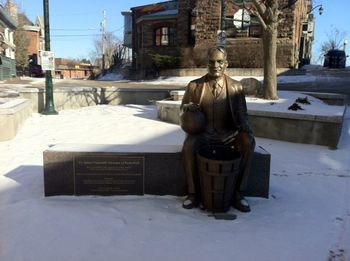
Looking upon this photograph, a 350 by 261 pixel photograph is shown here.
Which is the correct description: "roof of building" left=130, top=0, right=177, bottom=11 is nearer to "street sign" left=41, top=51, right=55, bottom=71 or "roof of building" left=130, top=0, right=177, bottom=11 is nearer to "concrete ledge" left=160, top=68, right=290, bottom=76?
"concrete ledge" left=160, top=68, right=290, bottom=76

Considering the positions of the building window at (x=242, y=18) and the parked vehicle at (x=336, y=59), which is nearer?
the building window at (x=242, y=18)

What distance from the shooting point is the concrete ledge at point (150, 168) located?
15.1 ft

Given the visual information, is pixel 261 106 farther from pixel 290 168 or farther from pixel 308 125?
pixel 290 168

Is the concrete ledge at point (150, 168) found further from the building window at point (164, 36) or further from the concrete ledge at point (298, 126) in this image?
the building window at point (164, 36)

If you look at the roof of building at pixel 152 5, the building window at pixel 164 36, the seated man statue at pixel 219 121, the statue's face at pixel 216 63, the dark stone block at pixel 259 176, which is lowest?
the dark stone block at pixel 259 176

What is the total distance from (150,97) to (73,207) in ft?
33.7

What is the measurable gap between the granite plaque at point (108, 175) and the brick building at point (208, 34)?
1805 cm

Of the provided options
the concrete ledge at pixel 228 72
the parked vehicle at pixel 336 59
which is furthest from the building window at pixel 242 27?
the parked vehicle at pixel 336 59

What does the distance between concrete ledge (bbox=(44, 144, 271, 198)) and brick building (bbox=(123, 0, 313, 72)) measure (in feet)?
58.3

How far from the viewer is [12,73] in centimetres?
2734

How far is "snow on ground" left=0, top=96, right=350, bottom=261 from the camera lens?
135 inches

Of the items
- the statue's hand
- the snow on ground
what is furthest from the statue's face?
the snow on ground

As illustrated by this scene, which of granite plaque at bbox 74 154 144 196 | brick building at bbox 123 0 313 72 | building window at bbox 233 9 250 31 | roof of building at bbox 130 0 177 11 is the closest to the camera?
granite plaque at bbox 74 154 144 196

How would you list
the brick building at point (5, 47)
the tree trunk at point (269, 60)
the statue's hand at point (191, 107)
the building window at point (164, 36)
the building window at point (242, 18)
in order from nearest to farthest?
1. the statue's hand at point (191, 107)
2. the tree trunk at point (269, 60)
3. the brick building at point (5, 47)
4. the building window at point (242, 18)
5. the building window at point (164, 36)
